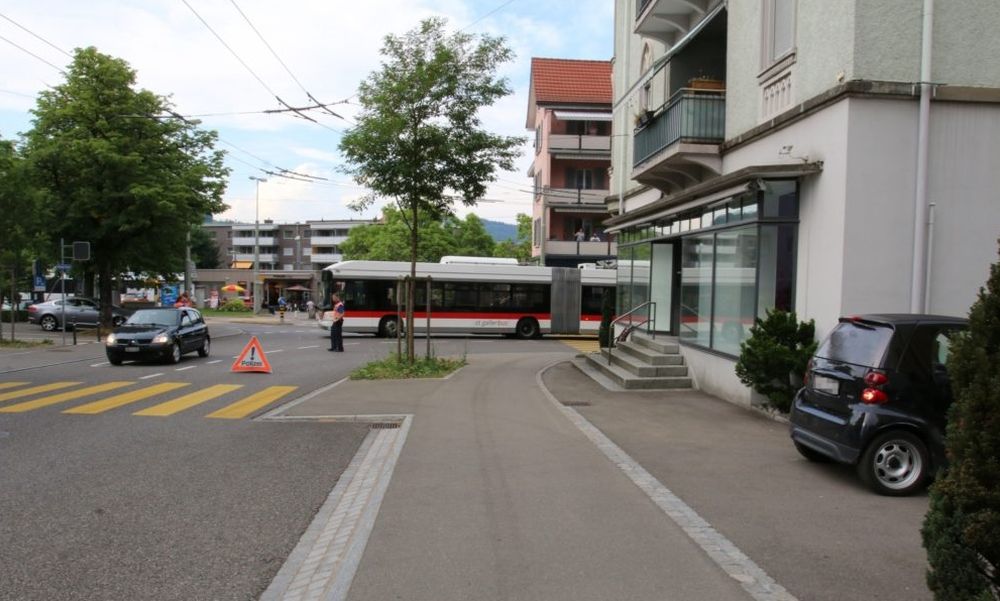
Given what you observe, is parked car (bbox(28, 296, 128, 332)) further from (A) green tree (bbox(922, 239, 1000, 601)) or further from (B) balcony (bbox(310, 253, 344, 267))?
(B) balcony (bbox(310, 253, 344, 267))

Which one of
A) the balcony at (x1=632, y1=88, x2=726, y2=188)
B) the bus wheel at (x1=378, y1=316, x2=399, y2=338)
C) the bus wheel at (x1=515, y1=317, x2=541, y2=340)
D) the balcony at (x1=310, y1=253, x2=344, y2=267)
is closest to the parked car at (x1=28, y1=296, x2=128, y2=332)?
the bus wheel at (x1=378, y1=316, x2=399, y2=338)

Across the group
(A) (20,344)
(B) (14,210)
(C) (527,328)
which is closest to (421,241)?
(C) (527,328)

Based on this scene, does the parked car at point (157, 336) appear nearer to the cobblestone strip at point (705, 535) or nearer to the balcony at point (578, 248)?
the cobblestone strip at point (705, 535)

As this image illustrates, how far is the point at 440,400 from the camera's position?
12375 mm

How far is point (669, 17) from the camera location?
51.5 ft

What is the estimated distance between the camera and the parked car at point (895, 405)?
21.4ft

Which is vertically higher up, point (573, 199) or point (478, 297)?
point (573, 199)

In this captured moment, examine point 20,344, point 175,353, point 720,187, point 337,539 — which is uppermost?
point 720,187

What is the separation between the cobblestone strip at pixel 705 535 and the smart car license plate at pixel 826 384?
1.83 metres

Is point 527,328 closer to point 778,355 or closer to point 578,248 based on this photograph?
point 578,248

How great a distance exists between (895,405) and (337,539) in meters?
4.81

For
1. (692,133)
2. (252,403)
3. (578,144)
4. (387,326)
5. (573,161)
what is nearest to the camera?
(252,403)

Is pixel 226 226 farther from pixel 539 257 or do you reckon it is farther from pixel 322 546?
pixel 322 546

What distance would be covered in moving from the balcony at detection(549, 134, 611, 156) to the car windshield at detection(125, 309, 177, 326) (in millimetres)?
28646
